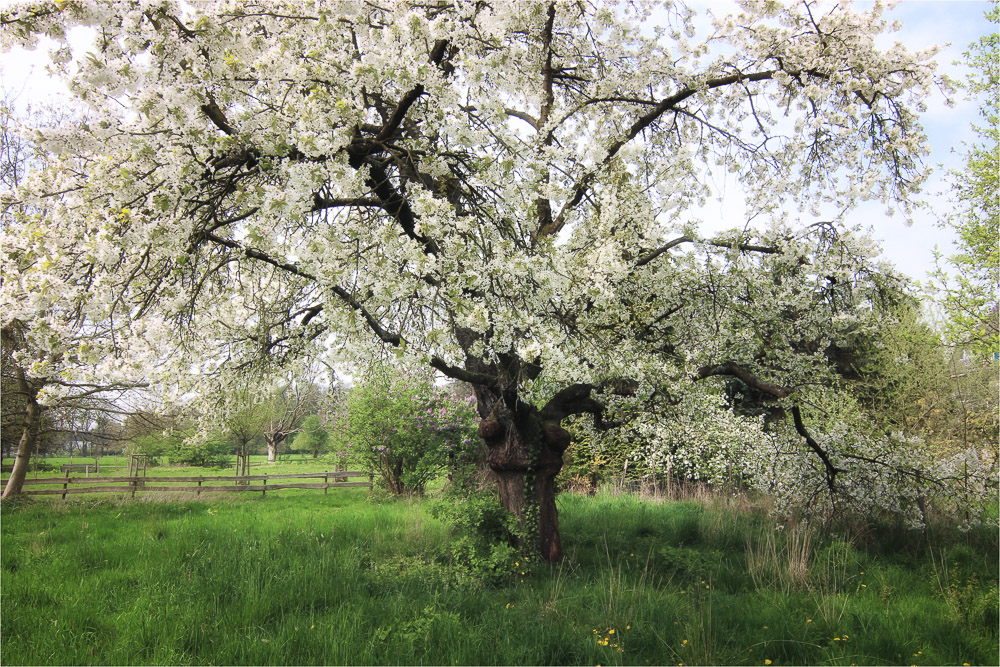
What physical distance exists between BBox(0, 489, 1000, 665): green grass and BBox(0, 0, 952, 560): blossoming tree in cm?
146

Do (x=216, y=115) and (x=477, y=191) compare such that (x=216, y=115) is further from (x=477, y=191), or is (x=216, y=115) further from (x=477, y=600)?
(x=477, y=600)

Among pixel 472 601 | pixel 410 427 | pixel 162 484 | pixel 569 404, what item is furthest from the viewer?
pixel 162 484

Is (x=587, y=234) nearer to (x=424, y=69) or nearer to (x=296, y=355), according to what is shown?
(x=424, y=69)

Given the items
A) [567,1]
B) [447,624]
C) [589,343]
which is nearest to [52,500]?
[447,624]

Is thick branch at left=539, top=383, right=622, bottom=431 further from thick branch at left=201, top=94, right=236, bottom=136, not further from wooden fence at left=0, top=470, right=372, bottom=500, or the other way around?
wooden fence at left=0, top=470, right=372, bottom=500

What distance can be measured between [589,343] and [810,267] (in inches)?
123

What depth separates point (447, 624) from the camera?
408 cm

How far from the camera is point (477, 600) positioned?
479 cm

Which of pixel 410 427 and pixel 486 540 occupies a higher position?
pixel 410 427

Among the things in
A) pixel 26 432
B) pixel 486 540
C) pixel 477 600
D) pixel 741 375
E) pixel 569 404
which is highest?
pixel 741 375

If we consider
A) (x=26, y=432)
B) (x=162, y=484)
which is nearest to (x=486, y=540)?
(x=26, y=432)

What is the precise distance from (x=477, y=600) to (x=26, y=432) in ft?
32.3

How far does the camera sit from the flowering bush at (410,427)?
1209cm

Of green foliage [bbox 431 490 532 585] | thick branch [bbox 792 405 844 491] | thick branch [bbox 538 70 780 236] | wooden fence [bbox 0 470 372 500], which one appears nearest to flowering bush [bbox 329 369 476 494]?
wooden fence [bbox 0 470 372 500]
